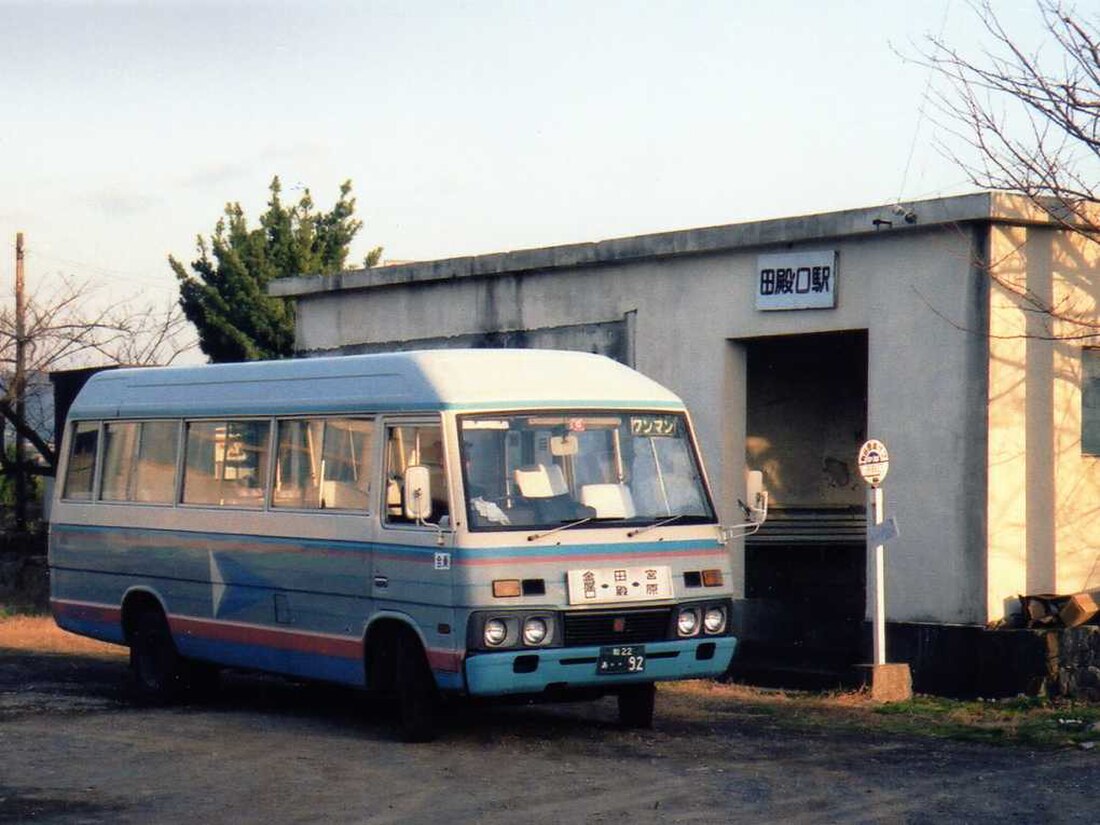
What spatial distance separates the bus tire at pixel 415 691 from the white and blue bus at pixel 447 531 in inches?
0.6

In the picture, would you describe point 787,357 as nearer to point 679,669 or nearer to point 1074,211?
point 1074,211

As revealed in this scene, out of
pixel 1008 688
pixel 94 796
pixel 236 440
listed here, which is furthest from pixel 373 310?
pixel 94 796

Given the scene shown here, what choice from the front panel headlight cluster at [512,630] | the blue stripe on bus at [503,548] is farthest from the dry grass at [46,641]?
the front panel headlight cluster at [512,630]

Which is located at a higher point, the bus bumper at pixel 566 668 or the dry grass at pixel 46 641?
the bus bumper at pixel 566 668

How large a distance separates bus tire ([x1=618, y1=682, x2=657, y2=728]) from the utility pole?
68.3 feet

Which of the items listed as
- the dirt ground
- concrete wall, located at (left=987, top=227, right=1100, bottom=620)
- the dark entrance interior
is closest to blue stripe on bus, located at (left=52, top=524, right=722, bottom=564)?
the dirt ground

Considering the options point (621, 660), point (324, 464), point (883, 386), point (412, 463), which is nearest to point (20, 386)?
point (883, 386)

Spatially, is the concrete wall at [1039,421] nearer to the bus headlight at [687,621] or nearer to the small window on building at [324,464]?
the bus headlight at [687,621]

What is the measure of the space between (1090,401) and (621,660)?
6461 millimetres

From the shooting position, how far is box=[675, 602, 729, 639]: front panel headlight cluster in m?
12.6

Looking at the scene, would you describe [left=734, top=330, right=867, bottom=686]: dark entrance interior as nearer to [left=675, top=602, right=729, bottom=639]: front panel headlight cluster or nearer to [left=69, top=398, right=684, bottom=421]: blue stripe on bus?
[left=675, top=602, right=729, bottom=639]: front panel headlight cluster

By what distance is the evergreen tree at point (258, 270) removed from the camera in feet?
159

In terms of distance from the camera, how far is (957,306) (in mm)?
16109

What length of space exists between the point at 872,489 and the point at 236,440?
17.1 feet
